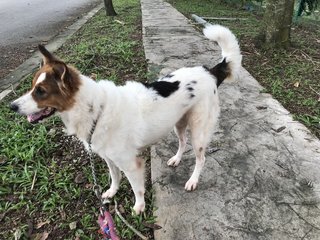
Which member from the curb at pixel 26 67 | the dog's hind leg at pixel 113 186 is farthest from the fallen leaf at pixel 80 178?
the curb at pixel 26 67

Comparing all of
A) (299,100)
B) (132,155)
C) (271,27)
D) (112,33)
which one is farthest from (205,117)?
(112,33)

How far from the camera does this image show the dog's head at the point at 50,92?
7.45 feet

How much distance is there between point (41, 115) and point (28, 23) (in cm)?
999

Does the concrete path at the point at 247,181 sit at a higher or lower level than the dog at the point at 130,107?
lower

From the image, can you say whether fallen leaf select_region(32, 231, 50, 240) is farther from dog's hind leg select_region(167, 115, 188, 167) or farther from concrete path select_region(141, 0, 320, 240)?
dog's hind leg select_region(167, 115, 188, 167)

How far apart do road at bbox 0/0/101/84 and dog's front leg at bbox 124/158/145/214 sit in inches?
187

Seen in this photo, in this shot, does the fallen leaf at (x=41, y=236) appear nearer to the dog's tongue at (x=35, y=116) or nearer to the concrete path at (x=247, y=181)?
the concrete path at (x=247, y=181)

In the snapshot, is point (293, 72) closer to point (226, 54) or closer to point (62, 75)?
point (226, 54)

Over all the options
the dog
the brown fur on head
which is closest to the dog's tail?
the dog

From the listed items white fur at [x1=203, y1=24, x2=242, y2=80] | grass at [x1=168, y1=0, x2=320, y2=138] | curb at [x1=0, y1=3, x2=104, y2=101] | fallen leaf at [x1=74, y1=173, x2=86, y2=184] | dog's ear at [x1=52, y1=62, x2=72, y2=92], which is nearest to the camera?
dog's ear at [x1=52, y1=62, x2=72, y2=92]

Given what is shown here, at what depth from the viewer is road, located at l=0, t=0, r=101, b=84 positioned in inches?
308

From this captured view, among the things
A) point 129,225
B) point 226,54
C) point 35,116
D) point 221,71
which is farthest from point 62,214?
point 226,54

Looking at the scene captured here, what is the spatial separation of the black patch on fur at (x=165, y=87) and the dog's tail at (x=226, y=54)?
523mm

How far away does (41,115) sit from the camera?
2395 millimetres
